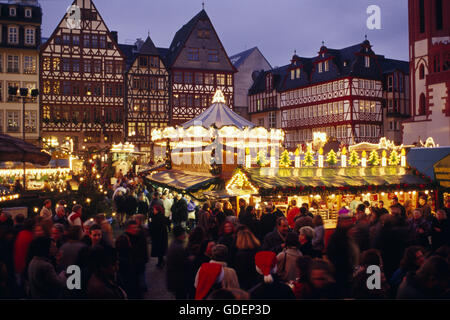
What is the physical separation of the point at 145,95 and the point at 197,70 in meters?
5.34

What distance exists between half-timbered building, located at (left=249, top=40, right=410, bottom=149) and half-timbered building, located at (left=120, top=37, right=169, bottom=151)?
39.4 ft

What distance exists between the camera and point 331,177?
1285 centimetres

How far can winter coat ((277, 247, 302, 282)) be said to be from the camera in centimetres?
537

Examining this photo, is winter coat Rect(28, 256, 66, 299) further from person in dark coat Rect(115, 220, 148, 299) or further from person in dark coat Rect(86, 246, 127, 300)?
person in dark coat Rect(115, 220, 148, 299)

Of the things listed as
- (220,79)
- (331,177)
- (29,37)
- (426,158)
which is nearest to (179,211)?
(331,177)

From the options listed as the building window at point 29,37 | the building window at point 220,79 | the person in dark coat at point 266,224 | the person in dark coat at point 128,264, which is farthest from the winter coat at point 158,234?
the building window at point 220,79

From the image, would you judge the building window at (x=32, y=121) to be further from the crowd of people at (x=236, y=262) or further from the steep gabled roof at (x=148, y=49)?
the crowd of people at (x=236, y=262)

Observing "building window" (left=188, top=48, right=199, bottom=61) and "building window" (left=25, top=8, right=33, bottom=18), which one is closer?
"building window" (left=25, top=8, right=33, bottom=18)

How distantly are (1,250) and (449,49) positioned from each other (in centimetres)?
3175

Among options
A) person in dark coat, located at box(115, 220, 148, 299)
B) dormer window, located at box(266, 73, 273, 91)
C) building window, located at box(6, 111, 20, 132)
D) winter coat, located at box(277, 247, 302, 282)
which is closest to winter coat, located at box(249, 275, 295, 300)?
winter coat, located at box(277, 247, 302, 282)

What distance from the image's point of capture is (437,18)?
106ft

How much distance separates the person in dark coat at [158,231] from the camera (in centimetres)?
834

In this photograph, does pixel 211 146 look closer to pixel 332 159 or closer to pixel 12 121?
pixel 332 159
